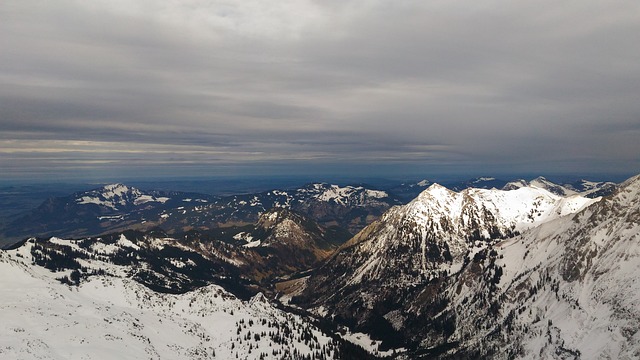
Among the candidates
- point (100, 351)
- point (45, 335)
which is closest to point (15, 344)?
point (45, 335)

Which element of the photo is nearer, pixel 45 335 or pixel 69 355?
pixel 69 355

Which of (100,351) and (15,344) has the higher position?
(15,344)

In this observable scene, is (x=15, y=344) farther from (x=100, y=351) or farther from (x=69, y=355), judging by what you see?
(x=100, y=351)

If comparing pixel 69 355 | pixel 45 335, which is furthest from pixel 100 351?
pixel 45 335

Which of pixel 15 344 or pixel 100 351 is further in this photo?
pixel 100 351

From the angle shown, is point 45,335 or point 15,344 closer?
point 15,344
